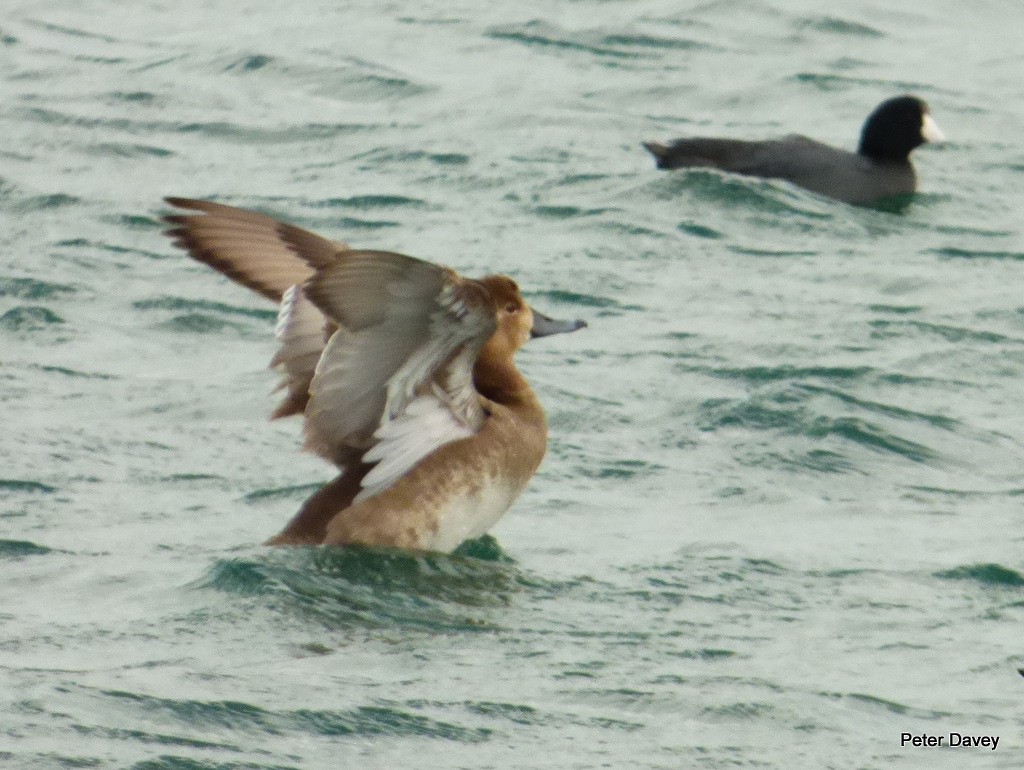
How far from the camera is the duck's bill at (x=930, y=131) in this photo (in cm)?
1250

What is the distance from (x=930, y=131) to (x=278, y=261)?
6926mm

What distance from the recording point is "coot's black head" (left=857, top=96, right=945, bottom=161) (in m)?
12.3

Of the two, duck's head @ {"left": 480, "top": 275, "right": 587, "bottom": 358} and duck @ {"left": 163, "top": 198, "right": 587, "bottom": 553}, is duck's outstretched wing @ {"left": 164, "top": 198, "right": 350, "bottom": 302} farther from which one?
duck's head @ {"left": 480, "top": 275, "right": 587, "bottom": 358}

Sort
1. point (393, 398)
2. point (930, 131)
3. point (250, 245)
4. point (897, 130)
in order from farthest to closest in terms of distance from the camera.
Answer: point (930, 131), point (897, 130), point (250, 245), point (393, 398)

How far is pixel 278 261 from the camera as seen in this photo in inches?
257

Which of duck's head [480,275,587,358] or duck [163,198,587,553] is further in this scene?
duck's head [480,275,587,358]

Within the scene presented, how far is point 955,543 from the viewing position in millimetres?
6992

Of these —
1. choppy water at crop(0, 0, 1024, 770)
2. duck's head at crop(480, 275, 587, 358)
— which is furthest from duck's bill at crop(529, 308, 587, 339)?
choppy water at crop(0, 0, 1024, 770)

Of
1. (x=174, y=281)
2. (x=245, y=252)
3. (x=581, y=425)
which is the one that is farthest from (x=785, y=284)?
(x=245, y=252)

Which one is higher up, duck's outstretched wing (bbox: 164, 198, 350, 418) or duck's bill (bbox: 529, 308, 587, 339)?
duck's outstretched wing (bbox: 164, 198, 350, 418)

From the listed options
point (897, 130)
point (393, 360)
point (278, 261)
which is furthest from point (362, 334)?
point (897, 130)

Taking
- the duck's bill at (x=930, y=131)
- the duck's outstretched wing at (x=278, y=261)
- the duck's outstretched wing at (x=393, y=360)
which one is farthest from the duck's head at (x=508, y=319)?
the duck's bill at (x=930, y=131)

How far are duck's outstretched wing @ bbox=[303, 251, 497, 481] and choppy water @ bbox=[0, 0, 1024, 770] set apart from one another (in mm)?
369

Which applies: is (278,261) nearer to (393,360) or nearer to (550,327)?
(393,360)
